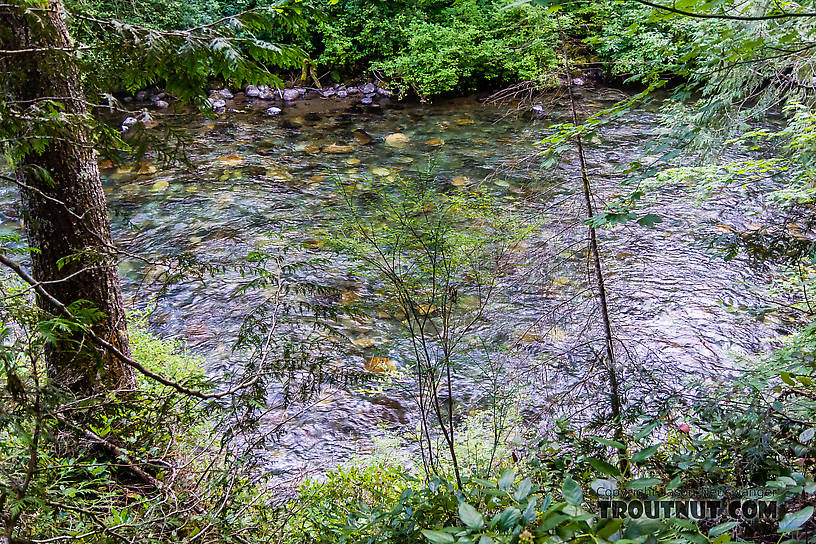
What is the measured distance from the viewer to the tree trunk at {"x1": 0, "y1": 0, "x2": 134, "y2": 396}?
2389 mm

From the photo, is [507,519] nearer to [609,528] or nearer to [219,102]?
[609,528]

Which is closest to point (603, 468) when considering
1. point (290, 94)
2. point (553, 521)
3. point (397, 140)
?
point (553, 521)

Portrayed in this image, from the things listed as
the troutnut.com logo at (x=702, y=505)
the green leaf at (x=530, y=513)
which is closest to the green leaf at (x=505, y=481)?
the green leaf at (x=530, y=513)

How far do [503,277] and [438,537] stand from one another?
444 centimetres

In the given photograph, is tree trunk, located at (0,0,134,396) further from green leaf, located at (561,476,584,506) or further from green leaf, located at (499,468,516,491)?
green leaf, located at (561,476,584,506)

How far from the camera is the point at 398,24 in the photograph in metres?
12.2

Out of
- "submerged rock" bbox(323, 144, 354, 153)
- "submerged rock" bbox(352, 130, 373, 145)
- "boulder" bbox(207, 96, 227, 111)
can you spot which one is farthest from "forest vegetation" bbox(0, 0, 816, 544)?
"boulder" bbox(207, 96, 227, 111)

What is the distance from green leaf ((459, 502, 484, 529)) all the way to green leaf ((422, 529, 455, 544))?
4 centimetres

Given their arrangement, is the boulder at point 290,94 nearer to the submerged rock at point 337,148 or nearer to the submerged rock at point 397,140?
the submerged rock at point 337,148

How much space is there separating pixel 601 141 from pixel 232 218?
19.0 feet

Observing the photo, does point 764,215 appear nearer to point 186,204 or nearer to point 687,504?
point 687,504

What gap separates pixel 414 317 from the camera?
3342 millimetres

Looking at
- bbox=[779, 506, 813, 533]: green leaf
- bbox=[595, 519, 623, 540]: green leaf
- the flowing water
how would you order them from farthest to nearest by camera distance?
the flowing water < bbox=[779, 506, 813, 533]: green leaf < bbox=[595, 519, 623, 540]: green leaf

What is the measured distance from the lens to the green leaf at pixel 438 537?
1.02 meters
